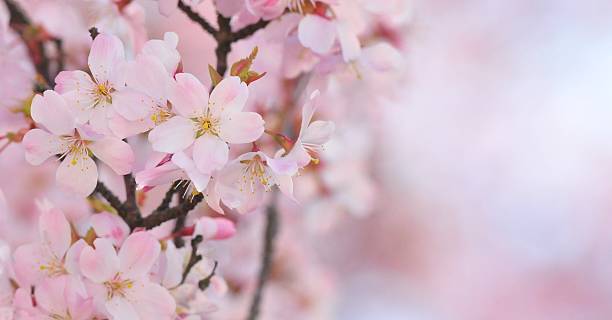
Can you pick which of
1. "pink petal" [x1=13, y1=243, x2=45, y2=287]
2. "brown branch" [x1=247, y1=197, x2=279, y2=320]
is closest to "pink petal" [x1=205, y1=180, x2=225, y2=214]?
"pink petal" [x1=13, y1=243, x2=45, y2=287]

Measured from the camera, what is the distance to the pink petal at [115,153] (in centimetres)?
41

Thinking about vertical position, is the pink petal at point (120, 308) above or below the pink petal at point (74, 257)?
below

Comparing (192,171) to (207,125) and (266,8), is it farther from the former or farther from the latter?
(266,8)

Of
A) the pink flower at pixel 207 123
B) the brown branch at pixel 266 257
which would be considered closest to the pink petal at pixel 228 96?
the pink flower at pixel 207 123

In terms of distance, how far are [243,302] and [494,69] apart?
4.48 feet

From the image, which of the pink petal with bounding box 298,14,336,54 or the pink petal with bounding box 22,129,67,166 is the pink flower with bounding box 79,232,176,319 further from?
the pink petal with bounding box 298,14,336,54

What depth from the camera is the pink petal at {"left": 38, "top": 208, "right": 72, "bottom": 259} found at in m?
0.43

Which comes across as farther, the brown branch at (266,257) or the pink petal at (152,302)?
the brown branch at (266,257)

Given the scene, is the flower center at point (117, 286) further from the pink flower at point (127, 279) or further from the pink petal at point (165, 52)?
the pink petal at point (165, 52)

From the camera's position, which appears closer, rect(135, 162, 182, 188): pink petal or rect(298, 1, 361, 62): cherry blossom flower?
rect(135, 162, 182, 188): pink petal

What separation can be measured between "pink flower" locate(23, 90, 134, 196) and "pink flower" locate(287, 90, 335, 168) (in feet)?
0.28

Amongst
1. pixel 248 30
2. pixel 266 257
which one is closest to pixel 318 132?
pixel 248 30

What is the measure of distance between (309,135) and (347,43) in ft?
0.39

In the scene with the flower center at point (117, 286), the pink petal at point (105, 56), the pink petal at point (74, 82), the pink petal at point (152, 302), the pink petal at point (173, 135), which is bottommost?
the pink petal at point (152, 302)
